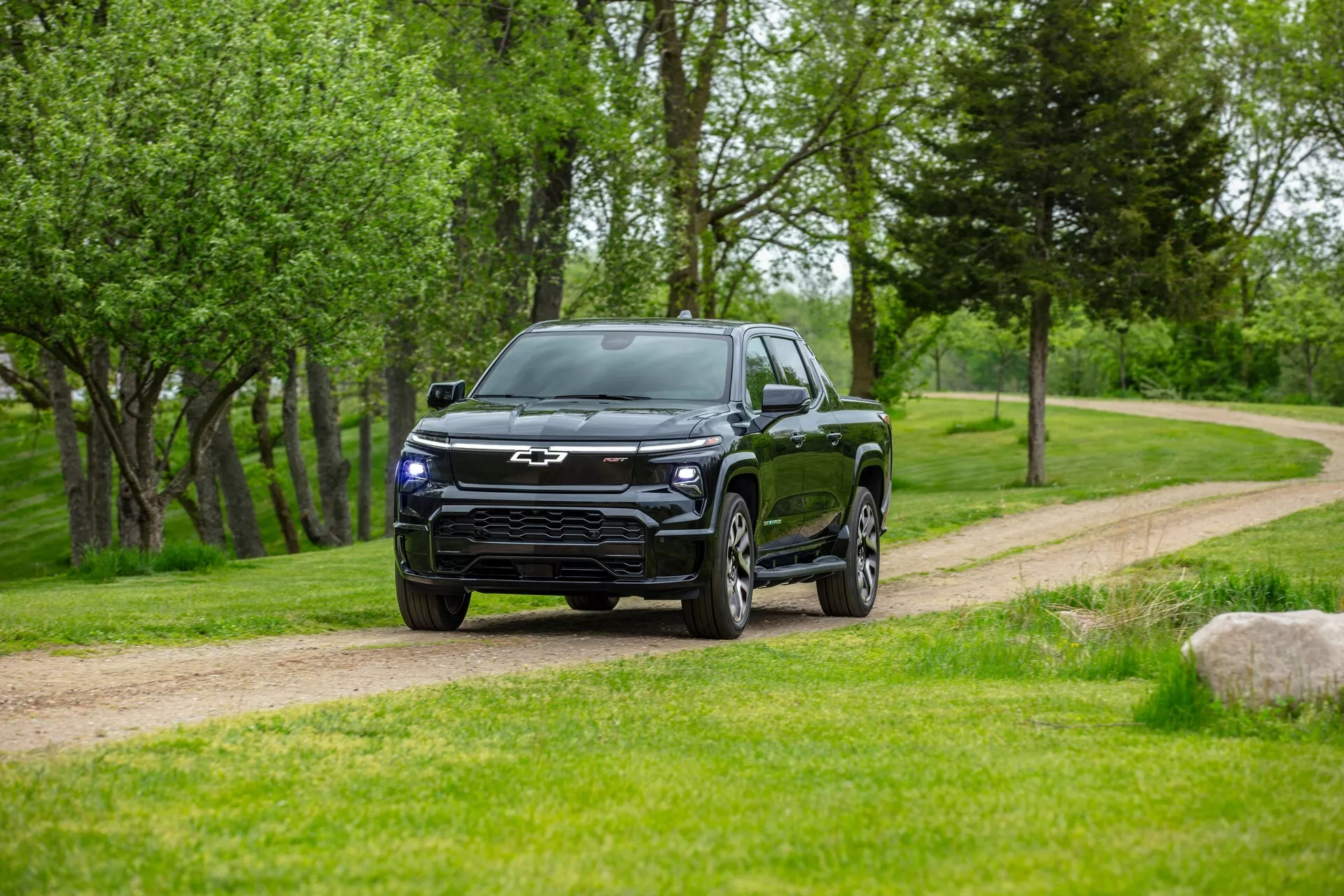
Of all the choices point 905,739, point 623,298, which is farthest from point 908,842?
point 623,298

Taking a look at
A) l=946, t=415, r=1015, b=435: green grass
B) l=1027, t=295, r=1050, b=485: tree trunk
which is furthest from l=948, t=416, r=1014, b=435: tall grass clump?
l=1027, t=295, r=1050, b=485: tree trunk

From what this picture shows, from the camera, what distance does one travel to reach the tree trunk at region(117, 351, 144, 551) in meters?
20.2

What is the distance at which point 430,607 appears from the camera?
35.7 feet

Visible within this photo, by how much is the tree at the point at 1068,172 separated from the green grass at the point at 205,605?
1612cm

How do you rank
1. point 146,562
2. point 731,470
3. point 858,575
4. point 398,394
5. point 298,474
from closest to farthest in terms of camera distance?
point 731,470 → point 858,575 → point 146,562 → point 398,394 → point 298,474

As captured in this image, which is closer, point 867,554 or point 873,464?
point 867,554

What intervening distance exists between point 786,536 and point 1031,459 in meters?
22.3

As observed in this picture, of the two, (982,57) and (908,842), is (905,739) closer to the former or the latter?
(908,842)

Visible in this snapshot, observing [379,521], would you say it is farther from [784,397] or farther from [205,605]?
[784,397]

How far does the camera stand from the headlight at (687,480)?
9.72 metres

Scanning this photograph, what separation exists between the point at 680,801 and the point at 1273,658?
293cm

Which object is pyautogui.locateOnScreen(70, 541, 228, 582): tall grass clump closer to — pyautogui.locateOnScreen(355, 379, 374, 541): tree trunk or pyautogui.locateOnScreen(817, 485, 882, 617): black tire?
pyautogui.locateOnScreen(817, 485, 882, 617): black tire

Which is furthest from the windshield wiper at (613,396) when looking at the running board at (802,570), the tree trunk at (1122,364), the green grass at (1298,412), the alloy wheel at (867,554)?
the tree trunk at (1122,364)

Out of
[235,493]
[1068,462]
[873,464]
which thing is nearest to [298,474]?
[235,493]
